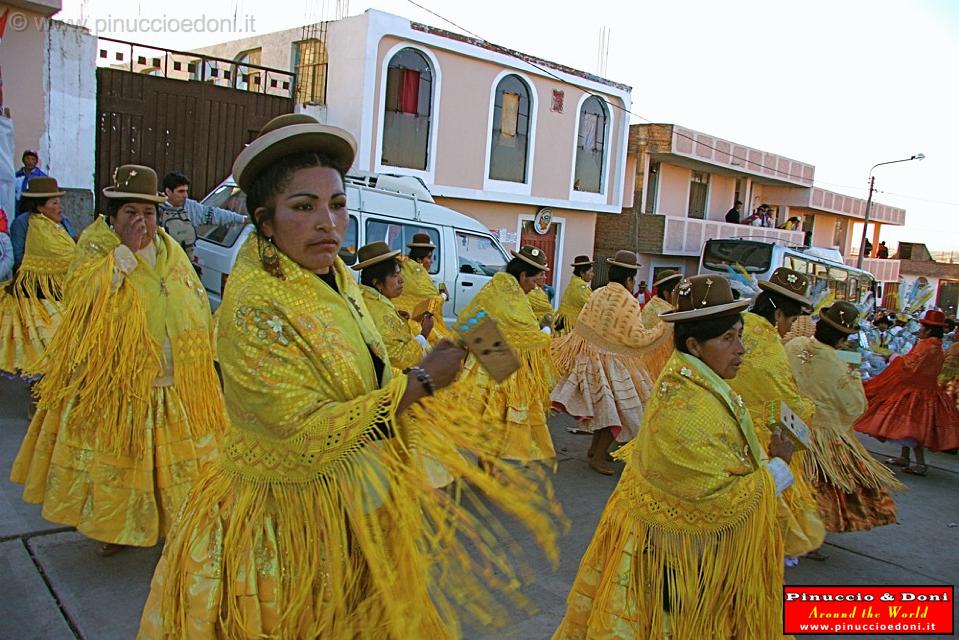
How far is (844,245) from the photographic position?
38094 mm

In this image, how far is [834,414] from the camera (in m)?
4.81

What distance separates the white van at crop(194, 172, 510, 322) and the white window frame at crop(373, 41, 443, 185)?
406 cm

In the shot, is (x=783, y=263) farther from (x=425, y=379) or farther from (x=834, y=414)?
(x=425, y=379)

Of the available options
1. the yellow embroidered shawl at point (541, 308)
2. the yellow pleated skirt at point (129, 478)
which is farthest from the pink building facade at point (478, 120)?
the yellow pleated skirt at point (129, 478)

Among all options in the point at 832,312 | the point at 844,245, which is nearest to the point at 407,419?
the point at 832,312

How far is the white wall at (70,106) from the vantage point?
10180 millimetres

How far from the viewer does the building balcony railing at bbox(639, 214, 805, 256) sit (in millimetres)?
24453

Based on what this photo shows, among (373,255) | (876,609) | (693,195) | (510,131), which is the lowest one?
(876,609)

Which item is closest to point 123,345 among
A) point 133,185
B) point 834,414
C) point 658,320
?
point 133,185

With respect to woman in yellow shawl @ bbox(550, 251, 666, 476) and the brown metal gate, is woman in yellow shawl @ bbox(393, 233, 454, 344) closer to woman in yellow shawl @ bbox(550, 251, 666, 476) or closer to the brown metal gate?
woman in yellow shawl @ bbox(550, 251, 666, 476)

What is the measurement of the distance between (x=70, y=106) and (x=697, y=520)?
35.1 feet

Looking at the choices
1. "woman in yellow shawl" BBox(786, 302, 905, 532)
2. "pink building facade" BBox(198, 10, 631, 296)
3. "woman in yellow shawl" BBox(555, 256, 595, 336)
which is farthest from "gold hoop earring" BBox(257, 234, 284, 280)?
"pink building facade" BBox(198, 10, 631, 296)

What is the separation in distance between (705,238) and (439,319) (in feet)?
65.8

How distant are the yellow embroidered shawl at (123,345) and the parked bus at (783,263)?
1889 cm
